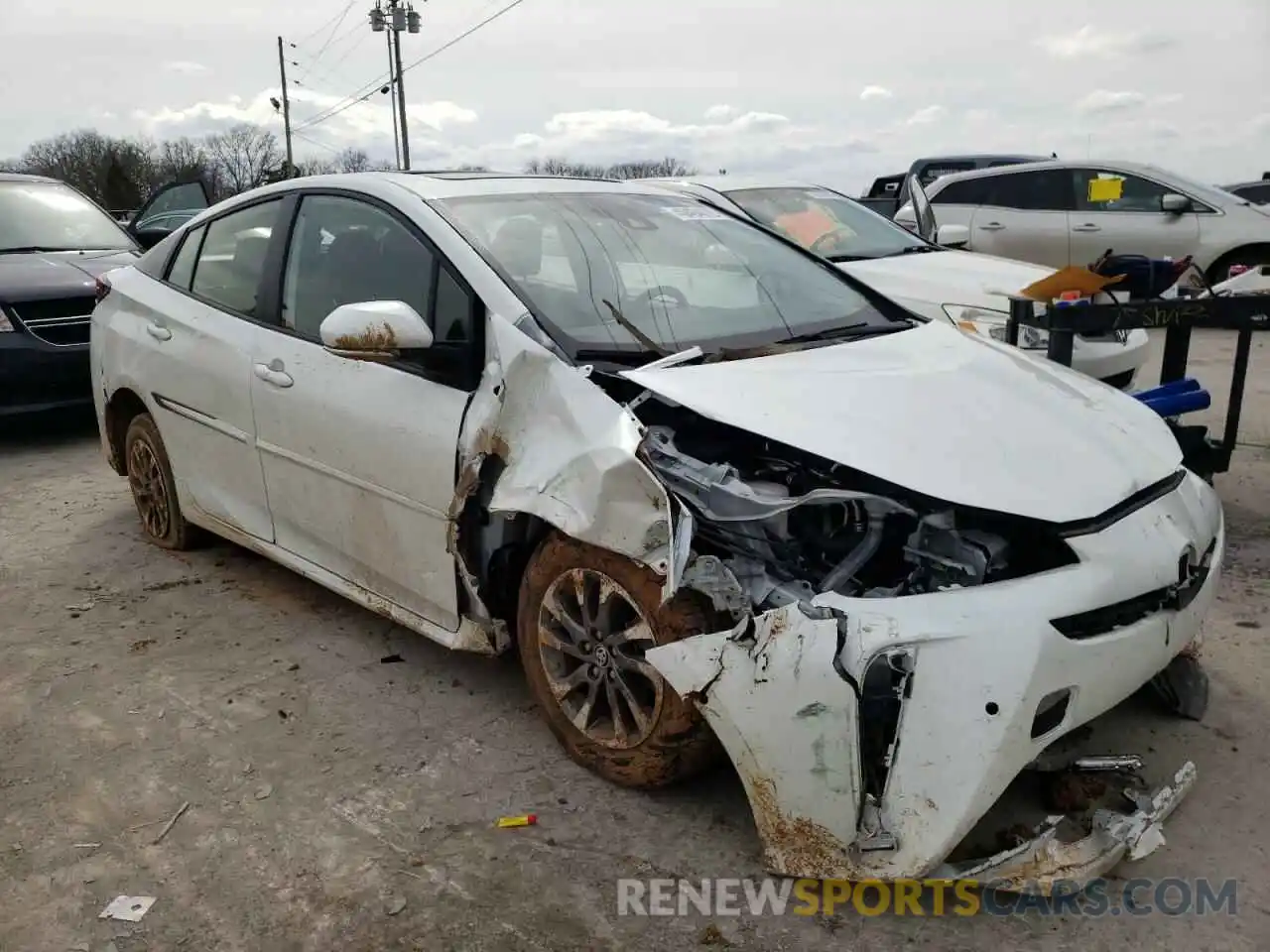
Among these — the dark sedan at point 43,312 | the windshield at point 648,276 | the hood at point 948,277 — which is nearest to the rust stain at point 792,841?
the windshield at point 648,276

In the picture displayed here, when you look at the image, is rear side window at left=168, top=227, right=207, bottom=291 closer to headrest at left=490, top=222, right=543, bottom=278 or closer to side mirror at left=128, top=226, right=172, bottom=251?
headrest at left=490, top=222, right=543, bottom=278

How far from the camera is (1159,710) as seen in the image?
3.08m

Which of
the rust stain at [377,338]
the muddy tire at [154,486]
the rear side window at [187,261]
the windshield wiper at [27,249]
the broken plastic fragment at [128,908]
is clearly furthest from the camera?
the windshield wiper at [27,249]

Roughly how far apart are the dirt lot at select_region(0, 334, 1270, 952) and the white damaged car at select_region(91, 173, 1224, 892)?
0.17 m

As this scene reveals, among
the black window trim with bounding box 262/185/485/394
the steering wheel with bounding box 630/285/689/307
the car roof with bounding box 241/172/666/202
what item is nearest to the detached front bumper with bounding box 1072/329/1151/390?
the car roof with bounding box 241/172/666/202

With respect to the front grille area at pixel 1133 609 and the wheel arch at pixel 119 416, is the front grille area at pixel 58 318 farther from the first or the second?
the front grille area at pixel 1133 609

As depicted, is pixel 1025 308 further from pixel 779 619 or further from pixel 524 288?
pixel 779 619

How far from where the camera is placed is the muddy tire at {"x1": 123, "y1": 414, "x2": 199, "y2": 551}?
174 inches

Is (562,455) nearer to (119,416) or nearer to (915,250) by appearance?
(119,416)

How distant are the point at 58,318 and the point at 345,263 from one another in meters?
4.18

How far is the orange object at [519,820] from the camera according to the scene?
265 centimetres

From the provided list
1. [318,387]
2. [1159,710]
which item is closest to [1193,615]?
[1159,710]

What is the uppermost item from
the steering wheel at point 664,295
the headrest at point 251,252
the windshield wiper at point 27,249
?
the headrest at point 251,252

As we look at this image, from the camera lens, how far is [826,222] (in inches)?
283
